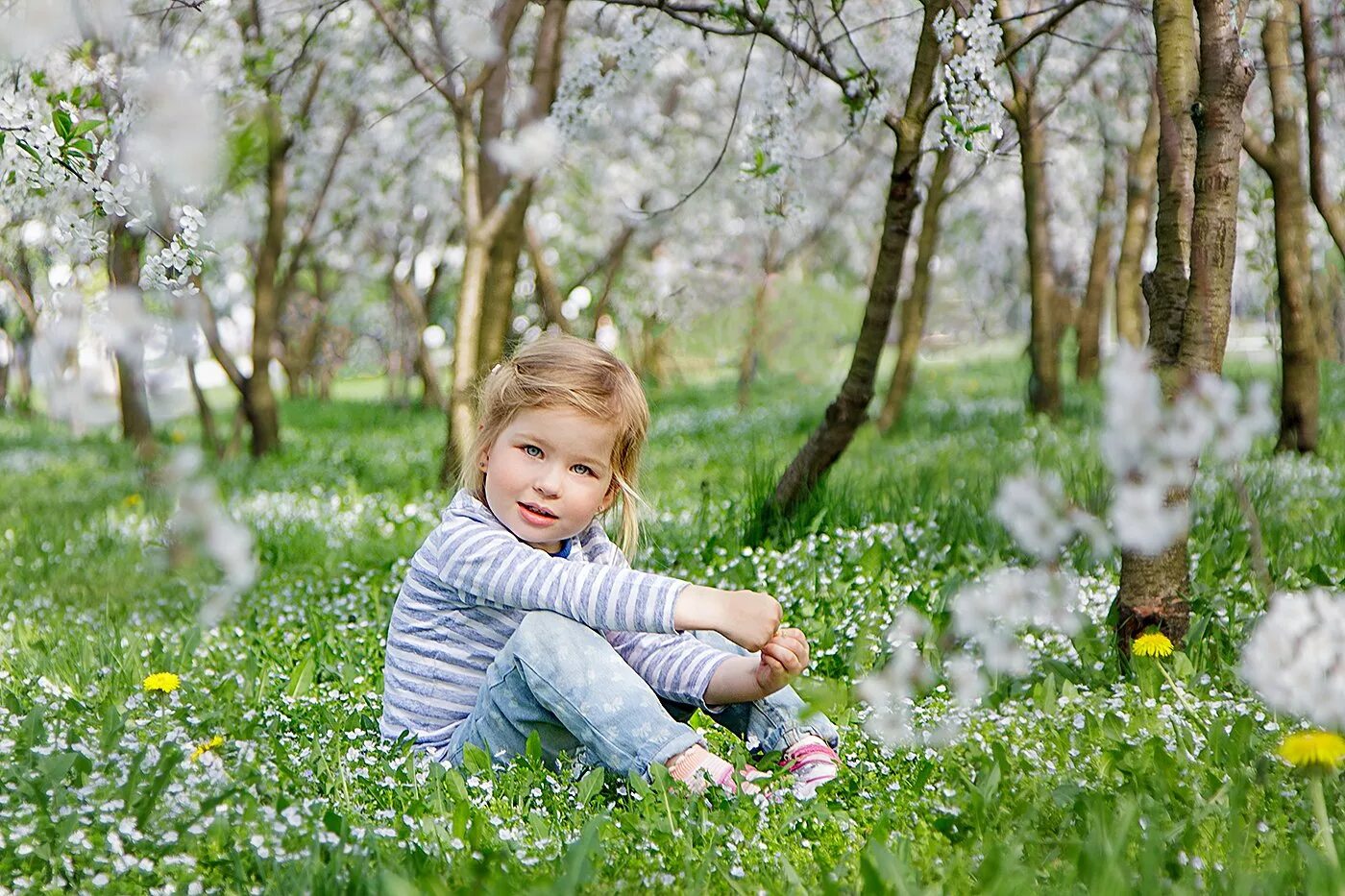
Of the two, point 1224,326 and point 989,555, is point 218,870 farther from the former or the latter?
point 989,555

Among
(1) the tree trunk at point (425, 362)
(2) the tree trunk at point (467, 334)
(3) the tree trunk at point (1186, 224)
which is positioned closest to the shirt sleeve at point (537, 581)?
(3) the tree trunk at point (1186, 224)

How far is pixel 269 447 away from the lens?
31.8 ft

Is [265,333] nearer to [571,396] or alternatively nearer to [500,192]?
[500,192]

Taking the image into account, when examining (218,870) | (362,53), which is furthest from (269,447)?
A: (218,870)

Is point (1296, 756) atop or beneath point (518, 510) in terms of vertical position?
beneath

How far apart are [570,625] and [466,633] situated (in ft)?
1.20

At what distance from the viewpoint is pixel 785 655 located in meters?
2.44

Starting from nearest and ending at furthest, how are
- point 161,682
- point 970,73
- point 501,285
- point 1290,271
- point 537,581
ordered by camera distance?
point 537,581 < point 161,682 < point 970,73 < point 1290,271 < point 501,285

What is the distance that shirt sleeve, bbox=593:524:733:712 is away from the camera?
2.69 meters

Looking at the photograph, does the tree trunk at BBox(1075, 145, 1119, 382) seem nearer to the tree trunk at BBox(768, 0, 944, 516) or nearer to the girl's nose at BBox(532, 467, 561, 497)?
the tree trunk at BBox(768, 0, 944, 516)

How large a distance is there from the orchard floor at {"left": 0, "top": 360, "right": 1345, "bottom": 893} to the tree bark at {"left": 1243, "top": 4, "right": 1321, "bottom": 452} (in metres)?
0.75

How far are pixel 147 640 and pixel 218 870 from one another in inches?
71.0

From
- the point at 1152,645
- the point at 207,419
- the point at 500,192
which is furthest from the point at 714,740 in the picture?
the point at 207,419

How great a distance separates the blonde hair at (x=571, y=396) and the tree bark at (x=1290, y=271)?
13.2 ft
